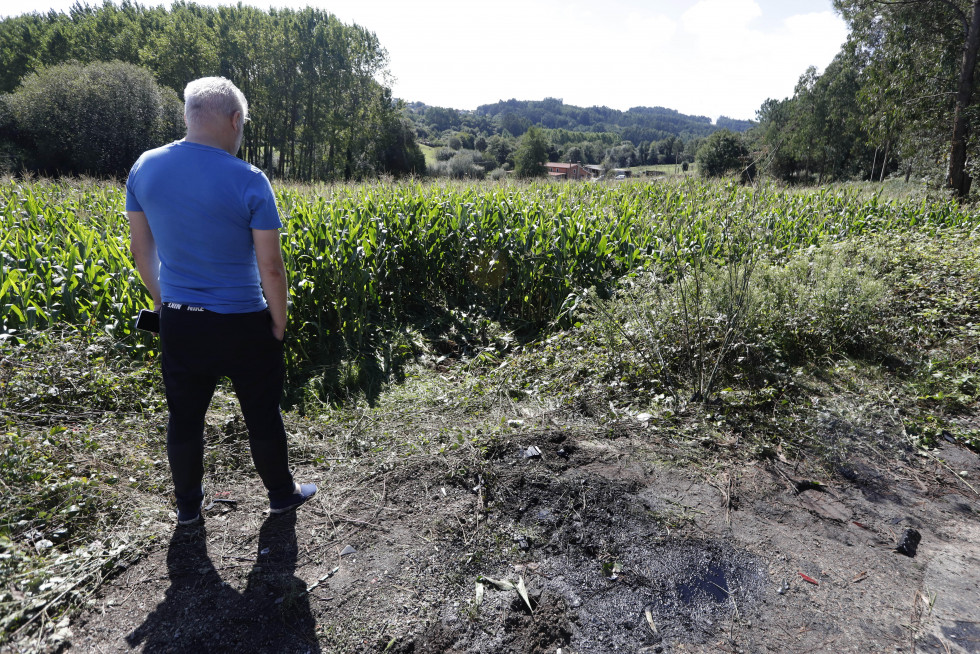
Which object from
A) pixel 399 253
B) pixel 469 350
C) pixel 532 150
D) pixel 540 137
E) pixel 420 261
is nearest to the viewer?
pixel 469 350

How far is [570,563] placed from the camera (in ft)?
7.61

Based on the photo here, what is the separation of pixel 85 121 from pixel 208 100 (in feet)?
102

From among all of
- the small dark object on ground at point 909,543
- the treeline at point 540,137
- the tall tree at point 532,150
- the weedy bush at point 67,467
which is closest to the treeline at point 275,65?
the treeline at point 540,137

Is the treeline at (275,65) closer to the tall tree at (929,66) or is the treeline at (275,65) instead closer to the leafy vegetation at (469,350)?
the tall tree at (929,66)

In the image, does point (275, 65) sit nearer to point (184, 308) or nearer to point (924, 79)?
point (924, 79)

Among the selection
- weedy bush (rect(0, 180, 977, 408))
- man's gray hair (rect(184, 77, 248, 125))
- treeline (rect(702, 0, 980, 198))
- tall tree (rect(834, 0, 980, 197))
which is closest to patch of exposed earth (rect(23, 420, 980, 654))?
weedy bush (rect(0, 180, 977, 408))

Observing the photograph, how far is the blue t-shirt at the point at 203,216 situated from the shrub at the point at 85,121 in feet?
93.5

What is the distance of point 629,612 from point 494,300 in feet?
15.1

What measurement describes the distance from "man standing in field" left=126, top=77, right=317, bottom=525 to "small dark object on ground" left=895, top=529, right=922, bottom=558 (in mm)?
3243

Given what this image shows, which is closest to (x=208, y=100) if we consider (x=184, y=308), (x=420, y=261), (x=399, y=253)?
(x=184, y=308)

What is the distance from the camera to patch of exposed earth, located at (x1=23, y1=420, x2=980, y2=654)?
1983 millimetres

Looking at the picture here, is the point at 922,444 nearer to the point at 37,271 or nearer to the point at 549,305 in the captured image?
the point at 549,305

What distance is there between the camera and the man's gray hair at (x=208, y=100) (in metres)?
2.14

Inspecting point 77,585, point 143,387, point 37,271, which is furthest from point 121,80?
point 77,585
